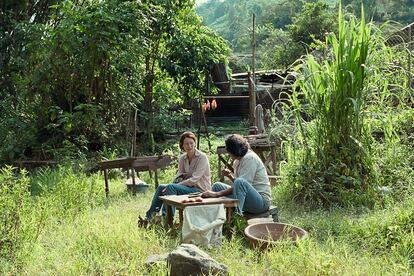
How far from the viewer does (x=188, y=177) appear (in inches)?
228

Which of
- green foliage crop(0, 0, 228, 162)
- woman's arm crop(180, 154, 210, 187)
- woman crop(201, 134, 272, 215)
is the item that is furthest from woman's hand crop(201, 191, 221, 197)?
green foliage crop(0, 0, 228, 162)

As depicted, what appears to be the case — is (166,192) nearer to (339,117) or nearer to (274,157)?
(339,117)

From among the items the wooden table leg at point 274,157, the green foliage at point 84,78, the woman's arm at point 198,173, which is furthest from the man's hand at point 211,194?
the green foliage at point 84,78

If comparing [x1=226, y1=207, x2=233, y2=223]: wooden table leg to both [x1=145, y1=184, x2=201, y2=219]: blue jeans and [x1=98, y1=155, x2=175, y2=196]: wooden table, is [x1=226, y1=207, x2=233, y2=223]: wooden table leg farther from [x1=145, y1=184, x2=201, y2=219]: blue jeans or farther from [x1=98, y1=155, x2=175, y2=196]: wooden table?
[x1=98, y1=155, x2=175, y2=196]: wooden table

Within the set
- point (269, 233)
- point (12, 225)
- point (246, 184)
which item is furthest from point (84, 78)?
point (269, 233)

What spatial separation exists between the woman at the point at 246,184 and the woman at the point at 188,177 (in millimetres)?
248

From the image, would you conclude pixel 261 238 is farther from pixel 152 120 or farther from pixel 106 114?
pixel 152 120

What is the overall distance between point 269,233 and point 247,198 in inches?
26.1

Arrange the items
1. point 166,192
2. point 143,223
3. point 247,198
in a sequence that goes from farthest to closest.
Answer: point 166,192 < point 143,223 < point 247,198

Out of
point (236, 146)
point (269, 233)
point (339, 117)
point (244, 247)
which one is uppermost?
point (339, 117)

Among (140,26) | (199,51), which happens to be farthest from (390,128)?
(199,51)

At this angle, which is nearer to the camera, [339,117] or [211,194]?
[211,194]

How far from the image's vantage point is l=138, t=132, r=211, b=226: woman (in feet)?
18.1

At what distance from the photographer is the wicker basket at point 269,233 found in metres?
4.24
